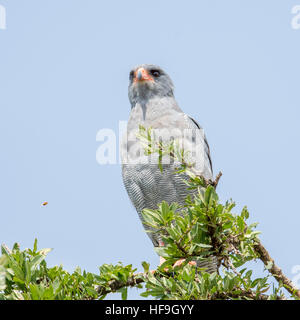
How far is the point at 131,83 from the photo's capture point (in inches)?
299

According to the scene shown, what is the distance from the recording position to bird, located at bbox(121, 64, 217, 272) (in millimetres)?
6449

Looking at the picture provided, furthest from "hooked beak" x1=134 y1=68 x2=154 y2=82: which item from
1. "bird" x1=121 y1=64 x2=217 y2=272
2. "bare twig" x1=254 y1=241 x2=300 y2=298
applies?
"bare twig" x1=254 y1=241 x2=300 y2=298

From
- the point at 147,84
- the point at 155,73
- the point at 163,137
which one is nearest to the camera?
the point at 163,137

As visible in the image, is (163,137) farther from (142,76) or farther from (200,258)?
(200,258)

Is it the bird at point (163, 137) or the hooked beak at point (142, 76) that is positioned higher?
the hooked beak at point (142, 76)

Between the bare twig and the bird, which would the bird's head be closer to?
the bird

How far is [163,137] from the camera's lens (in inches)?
259

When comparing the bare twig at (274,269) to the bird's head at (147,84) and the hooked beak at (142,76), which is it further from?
the hooked beak at (142,76)

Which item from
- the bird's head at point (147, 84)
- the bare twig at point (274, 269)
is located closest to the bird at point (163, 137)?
the bird's head at point (147, 84)

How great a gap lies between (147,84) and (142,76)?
0.12 meters

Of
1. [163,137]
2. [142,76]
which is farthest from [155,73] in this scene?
[163,137]

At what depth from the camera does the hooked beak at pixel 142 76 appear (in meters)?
7.34
